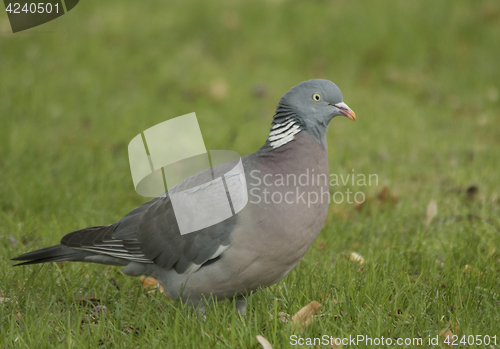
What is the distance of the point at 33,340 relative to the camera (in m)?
2.48

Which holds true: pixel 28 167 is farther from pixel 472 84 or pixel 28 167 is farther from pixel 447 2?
pixel 447 2

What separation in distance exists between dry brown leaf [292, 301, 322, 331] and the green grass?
0.18ft

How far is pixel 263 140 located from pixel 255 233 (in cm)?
364

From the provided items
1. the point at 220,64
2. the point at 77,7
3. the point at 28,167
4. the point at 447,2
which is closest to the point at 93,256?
the point at 28,167

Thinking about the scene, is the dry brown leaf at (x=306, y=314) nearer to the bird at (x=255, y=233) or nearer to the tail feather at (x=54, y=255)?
the bird at (x=255, y=233)

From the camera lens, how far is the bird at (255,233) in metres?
2.68

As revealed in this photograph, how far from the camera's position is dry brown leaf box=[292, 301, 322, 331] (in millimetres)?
2584

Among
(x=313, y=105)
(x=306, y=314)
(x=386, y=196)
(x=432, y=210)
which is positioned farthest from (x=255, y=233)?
(x=386, y=196)

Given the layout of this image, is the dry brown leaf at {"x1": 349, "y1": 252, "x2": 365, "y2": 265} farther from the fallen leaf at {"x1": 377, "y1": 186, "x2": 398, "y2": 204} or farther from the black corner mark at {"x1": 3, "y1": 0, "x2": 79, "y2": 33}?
the black corner mark at {"x1": 3, "y1": 0, "x2": 79, "y2": 33}

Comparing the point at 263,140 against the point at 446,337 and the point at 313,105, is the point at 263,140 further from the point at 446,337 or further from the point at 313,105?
the point at 446,337

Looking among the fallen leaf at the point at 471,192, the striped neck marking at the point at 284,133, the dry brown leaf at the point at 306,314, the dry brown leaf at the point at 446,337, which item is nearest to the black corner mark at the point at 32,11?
the striped neck marking at the point at 284,133

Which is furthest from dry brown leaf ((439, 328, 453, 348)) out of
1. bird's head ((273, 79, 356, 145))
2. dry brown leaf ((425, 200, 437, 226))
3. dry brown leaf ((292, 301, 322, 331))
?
dry brown leaf ((425, 200, 437, 226))

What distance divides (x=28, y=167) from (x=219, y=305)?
9.53 ft

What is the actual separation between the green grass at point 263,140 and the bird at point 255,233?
201 millimetres
